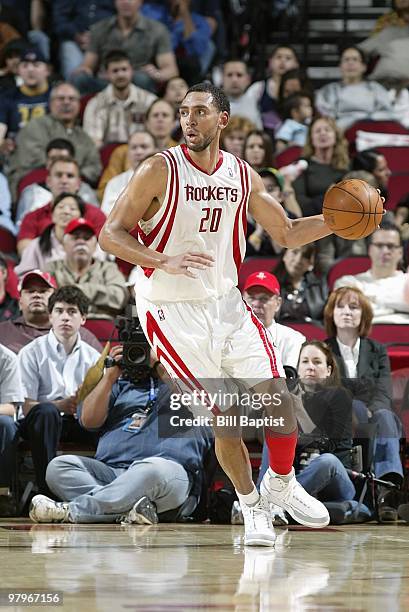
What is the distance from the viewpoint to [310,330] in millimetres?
8039

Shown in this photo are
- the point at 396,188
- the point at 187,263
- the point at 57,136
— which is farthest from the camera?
the point at 57,136

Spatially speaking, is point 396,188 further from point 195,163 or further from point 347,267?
point 195,163

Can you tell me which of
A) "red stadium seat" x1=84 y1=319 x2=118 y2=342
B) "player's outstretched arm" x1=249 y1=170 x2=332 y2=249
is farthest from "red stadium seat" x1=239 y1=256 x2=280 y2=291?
"player's outstretched arm" x1=249 y1=170 x2=332 y2=249

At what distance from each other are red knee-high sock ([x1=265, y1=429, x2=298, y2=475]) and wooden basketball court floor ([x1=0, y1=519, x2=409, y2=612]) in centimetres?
37

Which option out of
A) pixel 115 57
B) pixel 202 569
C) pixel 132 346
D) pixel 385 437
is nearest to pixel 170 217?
pixel 132 346

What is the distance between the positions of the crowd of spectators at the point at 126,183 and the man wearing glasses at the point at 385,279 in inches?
0.5

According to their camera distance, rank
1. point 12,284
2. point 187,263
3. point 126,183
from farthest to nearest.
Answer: point 126,183, point 12,284, point 187,263

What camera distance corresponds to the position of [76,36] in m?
13.4

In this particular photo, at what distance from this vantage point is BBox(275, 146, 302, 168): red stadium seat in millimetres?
11055

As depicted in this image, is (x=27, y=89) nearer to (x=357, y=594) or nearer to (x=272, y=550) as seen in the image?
(x=272, y=550)

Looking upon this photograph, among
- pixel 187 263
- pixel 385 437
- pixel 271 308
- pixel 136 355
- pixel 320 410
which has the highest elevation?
pixel 187 263

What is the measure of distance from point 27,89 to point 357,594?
9038mm

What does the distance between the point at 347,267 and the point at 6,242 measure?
2.96 metres

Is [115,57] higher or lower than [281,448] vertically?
higher
